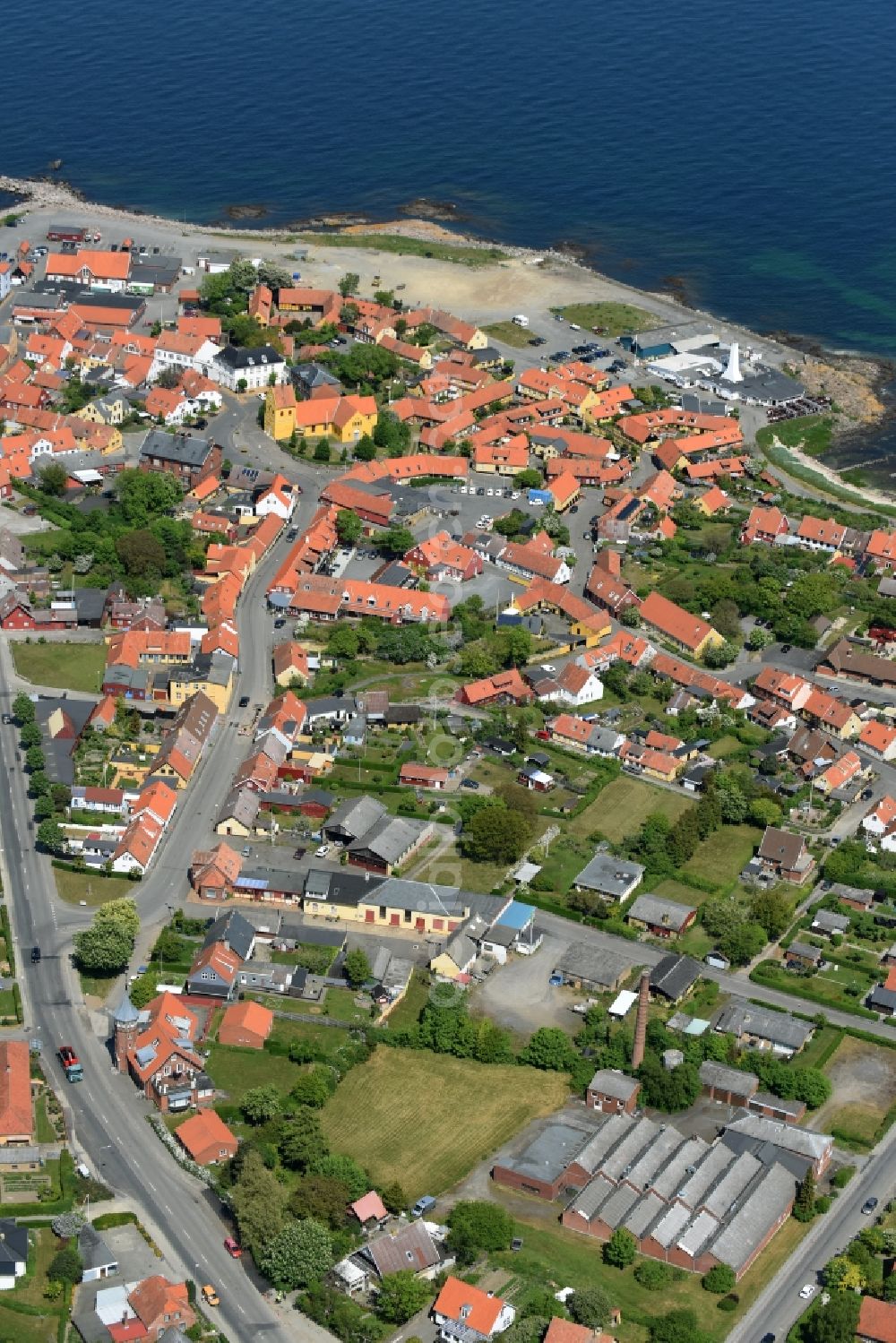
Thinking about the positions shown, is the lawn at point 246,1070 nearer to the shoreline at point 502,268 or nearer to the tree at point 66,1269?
the tree at point 66,1269

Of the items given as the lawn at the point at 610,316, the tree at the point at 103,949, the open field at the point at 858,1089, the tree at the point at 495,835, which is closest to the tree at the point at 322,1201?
the tree at the point at 103,949

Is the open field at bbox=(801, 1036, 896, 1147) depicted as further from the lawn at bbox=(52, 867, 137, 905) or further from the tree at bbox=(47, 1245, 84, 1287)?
the lawn at bbox=(52, 867, 137, 905)

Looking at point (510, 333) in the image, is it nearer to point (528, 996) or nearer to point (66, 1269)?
point (528, 996)

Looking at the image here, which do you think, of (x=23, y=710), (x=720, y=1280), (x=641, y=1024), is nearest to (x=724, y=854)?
(x=641, y=1024)

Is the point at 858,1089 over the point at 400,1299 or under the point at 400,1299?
under

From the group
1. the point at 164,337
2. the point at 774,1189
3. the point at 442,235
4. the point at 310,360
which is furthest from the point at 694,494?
the point at 774,1189

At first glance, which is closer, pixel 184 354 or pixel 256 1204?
pixel 256 1204

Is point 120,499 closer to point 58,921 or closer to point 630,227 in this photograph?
point 58,921
